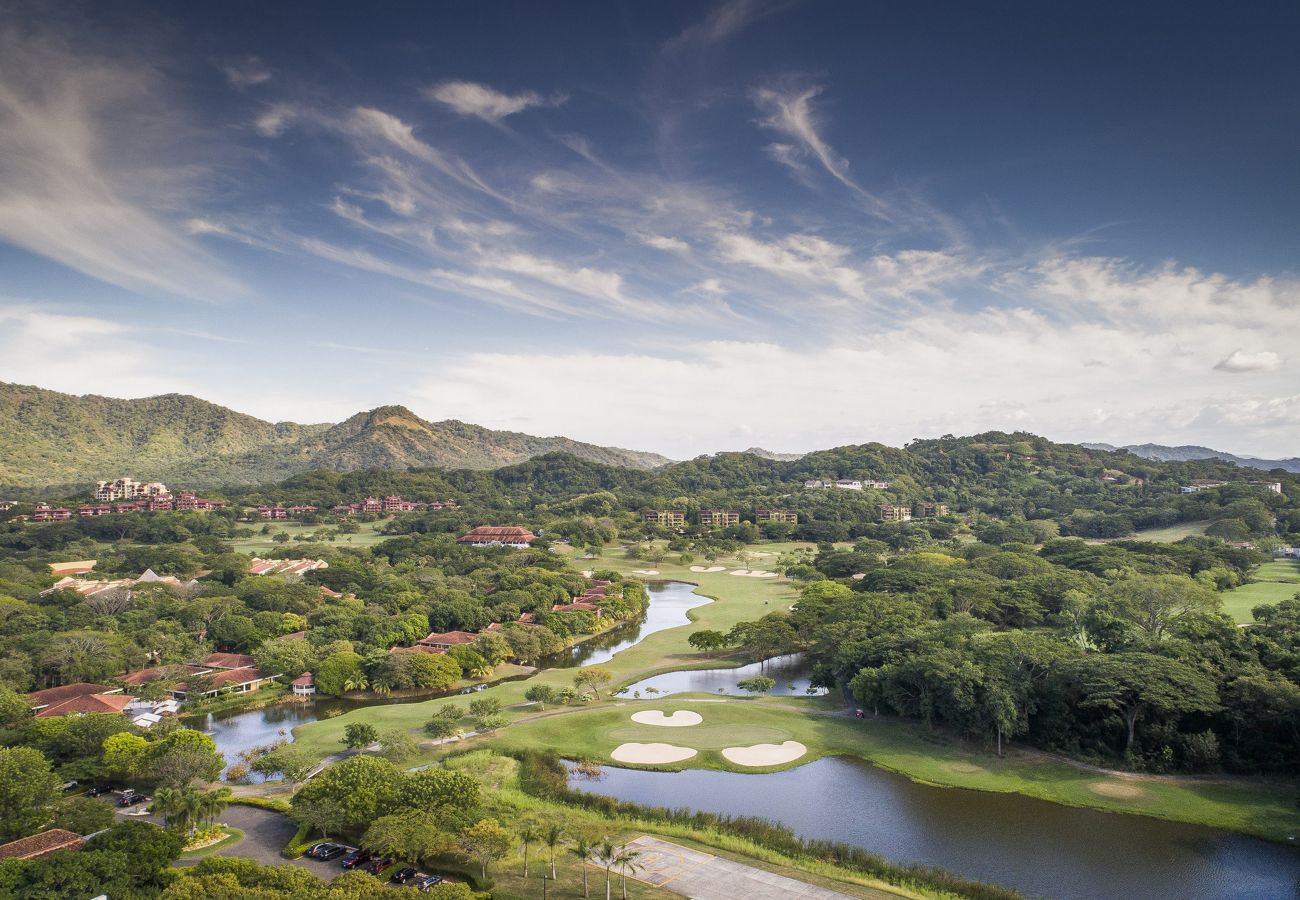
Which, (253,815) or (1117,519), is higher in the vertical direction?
(1117,519)

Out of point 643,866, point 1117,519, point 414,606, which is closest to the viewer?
point 643,866

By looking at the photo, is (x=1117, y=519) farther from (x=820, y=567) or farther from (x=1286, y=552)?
(x=820, y=567)

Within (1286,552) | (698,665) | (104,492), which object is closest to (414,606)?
(698,665)

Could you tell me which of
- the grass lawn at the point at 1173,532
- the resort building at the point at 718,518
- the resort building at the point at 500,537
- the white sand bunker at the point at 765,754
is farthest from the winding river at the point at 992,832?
the resort building at the point at 718,518

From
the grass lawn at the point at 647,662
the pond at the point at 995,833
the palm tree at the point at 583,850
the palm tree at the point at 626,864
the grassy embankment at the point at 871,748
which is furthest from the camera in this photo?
the grass lawn at the point at 647,662

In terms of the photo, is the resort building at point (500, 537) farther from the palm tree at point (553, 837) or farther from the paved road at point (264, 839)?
the palm tree at point (553, 837)

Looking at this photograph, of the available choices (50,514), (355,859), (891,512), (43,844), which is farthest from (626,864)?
(891,512)
